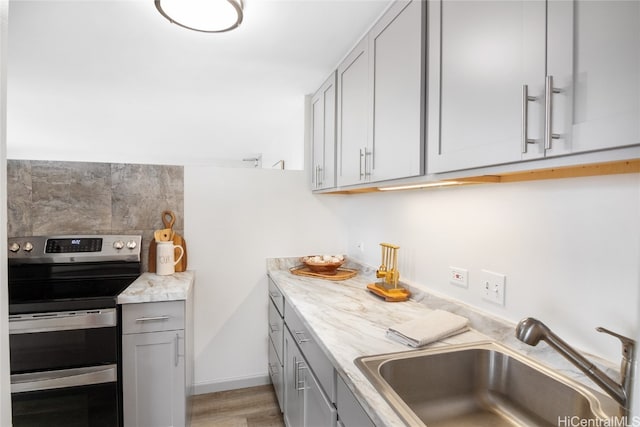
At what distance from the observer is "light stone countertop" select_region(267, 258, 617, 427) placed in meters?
0.92

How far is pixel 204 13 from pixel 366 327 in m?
1.52

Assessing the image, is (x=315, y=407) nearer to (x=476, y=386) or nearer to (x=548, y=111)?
(x=476, y=386)

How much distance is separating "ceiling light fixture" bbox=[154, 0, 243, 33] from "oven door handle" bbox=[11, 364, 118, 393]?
171 cm

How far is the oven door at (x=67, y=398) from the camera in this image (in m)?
1.55

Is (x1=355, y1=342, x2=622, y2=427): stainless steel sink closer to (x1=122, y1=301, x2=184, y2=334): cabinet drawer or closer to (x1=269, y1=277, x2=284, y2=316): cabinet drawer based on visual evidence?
(x1=269, y1=277, x2=284, y2=316): cabinet drawer

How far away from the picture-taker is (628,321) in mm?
868

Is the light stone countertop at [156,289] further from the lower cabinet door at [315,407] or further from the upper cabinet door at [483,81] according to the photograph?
the upper cabinet door at [483,81]

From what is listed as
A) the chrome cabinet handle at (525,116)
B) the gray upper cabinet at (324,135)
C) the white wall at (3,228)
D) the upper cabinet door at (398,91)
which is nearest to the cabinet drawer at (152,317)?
the white wall at (3,228)

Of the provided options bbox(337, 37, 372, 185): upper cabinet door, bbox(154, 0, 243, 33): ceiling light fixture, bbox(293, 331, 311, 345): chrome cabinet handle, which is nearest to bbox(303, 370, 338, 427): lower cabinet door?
bbox(293, 331, 311, 345): chrome cabinet handle

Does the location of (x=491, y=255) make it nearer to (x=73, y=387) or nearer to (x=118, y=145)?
(x=73, y=387)

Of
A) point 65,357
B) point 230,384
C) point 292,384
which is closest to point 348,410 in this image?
point 292,384

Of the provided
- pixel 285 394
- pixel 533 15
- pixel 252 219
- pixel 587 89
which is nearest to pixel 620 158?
pixel 587 89

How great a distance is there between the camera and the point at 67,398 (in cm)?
160

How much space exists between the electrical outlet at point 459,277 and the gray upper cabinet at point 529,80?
56cm
